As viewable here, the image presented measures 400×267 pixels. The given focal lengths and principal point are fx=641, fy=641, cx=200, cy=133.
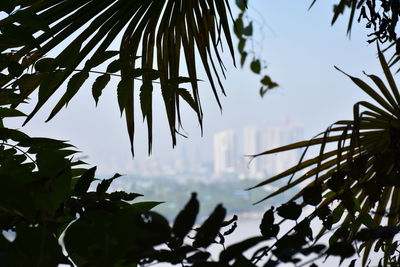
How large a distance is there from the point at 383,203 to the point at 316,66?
2247 cm

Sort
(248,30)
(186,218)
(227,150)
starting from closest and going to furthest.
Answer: (186,218) → (248,30) → (227,150)

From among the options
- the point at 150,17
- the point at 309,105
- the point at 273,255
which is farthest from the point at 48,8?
the point at 309,105

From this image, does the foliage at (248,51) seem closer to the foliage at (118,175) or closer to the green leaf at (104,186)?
the foliage at (118,175)

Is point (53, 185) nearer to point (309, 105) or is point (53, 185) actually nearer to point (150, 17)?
point (150, 17)

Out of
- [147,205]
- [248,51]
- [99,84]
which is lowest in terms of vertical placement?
[147,205]

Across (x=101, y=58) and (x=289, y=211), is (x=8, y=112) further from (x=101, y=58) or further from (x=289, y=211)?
(x=289, y=211)

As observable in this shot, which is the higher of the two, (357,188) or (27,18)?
(27,18)

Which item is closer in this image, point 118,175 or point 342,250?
point 342,250

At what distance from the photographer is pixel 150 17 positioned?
3.44 ft

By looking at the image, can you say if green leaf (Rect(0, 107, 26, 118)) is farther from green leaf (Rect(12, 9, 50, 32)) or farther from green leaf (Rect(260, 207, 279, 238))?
green leaf (Rect(260, 207, 279, 238))

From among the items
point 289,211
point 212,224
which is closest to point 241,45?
point 289,211

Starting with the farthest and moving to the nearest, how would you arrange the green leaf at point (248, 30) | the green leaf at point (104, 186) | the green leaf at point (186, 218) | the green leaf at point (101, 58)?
1. the green leaf at point (248, 30)
2. the green leaf at point (101, 58)
3. the green leaf at point (104, 186)
4. the green leaf at point (186, 218)

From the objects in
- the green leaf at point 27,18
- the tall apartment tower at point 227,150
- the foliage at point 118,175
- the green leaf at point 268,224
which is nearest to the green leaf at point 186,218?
the foliage at point 118,175

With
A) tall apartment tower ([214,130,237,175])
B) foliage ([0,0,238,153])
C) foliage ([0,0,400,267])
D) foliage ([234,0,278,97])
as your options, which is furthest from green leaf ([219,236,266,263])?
tall apartment tower ([214,130,237,175])
